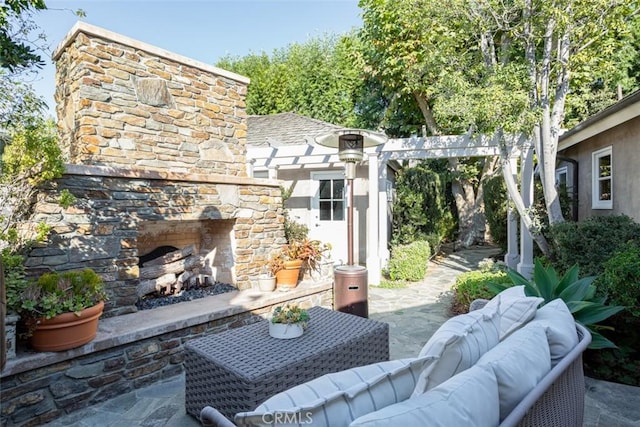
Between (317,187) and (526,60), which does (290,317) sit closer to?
(526,60)

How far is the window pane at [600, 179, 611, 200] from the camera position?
6.13 meters

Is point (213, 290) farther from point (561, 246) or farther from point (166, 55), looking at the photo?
point (561, 246)

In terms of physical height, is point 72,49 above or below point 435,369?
above

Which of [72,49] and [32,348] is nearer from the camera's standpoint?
[32,348]

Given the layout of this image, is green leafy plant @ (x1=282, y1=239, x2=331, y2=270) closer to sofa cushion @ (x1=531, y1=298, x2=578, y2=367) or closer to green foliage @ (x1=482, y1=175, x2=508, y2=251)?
sofa cushion @ (x1=531, y1=298, x2=578, y2=367)

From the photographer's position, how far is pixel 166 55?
4.42m

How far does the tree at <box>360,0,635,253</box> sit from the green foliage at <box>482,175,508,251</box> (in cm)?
308

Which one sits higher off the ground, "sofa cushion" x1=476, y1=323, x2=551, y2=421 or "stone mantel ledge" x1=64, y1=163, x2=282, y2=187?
"stone mantel ledge" x1=64, y1=163, x2=282, y2=187

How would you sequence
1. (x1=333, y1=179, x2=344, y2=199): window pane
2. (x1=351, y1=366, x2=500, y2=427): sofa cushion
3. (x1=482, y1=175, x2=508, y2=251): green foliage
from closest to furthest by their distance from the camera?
1. (x1=351, y1=366, x2=500, y2=427): sofa cushion
2. (x1=333, y1=179, x2=344, y2=199): window pane
3. (x1=482, y1=175, x2=508, y2=251): green foliage

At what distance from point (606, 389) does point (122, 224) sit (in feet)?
14.9

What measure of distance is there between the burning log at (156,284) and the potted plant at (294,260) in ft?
4.33

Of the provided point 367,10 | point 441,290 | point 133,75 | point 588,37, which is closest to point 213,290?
point 133,75

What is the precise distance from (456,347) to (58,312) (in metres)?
2.83

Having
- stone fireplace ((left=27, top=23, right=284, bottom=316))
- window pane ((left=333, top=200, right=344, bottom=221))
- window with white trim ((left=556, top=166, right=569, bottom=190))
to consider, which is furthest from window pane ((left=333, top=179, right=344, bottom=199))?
window with white trim ((left=556, top=166, right=569, bottom=190))
